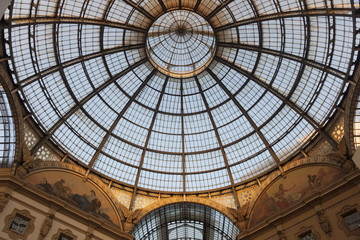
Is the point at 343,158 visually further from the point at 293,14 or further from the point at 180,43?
the point at 180,43

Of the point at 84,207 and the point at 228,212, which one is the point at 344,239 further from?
the point at 84,207

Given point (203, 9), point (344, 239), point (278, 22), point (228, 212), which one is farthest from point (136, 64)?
point (344, 239)

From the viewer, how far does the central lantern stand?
3553 cm

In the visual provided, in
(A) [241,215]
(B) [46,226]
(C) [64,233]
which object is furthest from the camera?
(A) [241,215]

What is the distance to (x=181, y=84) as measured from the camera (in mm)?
38781

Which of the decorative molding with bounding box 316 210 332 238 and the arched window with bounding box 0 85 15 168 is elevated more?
the arched window with bounding box 0 85 15 168

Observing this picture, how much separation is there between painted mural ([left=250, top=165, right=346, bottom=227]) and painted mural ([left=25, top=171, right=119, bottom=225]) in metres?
15.3

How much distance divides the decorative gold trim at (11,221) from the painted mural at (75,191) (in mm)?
3326

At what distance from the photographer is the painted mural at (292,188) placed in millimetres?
28047

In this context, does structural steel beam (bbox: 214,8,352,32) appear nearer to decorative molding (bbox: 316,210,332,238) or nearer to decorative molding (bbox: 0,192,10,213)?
decorative molding (bbox: 316,210,332,238)

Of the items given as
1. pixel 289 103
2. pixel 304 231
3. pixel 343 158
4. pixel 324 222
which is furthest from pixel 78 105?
pixel 343 158

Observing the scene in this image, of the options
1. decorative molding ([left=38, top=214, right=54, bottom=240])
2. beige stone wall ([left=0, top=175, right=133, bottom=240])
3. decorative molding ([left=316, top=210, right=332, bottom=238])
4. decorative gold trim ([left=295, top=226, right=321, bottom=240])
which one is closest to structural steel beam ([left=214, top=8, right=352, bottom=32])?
decorative molding ([left=316, top=210, right=332, bottom=238])

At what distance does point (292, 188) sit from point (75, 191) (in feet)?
72.0

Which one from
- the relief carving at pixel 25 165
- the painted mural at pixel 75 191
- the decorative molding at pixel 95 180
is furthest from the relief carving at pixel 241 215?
the relief carving at pixel 25 165
